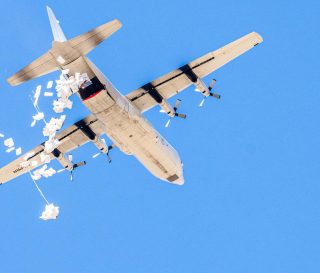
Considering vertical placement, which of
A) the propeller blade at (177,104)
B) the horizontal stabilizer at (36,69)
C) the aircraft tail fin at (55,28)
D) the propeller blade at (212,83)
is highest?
the aircraft tail fin at (55,28)

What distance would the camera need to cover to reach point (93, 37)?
29094 millimetres

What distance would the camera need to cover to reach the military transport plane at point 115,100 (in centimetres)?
2969

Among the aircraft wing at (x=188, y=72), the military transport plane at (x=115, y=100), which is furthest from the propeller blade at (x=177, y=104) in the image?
the aircraft wing at (x=188, y=72)

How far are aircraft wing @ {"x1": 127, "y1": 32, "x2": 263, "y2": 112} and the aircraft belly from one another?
1.55 meters

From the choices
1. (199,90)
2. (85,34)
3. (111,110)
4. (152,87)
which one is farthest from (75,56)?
(199,90)

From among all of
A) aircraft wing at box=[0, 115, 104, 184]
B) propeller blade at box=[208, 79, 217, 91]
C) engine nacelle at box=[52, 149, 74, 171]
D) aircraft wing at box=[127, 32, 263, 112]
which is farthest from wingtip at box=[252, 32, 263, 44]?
engine nacelle at box=[52, 149, 74, 171]

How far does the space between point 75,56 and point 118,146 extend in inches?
290

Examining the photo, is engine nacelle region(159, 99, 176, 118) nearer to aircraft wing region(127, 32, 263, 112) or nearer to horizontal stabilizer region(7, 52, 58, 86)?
aircraft wing region(127, 32, 263, 112)

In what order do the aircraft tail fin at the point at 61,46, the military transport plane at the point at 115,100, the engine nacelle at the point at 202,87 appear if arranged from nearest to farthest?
the aircraft tail fin at the point at 61,46 → the military transport plane at the point at 115,100 → the engine nacelle at the point at 202,87

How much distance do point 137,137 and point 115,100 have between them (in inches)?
120

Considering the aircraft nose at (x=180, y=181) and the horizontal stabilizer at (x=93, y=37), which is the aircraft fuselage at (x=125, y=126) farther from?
the horizontal stabilizer at (x=93, y=37)

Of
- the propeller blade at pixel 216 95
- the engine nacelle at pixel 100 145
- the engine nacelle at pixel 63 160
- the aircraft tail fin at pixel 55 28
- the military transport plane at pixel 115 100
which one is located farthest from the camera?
the engine nacelle at pixel 63 160

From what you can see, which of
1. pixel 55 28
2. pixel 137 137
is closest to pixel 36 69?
pixel 55 28

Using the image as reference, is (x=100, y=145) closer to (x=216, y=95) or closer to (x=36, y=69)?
(x=216, y=95)
